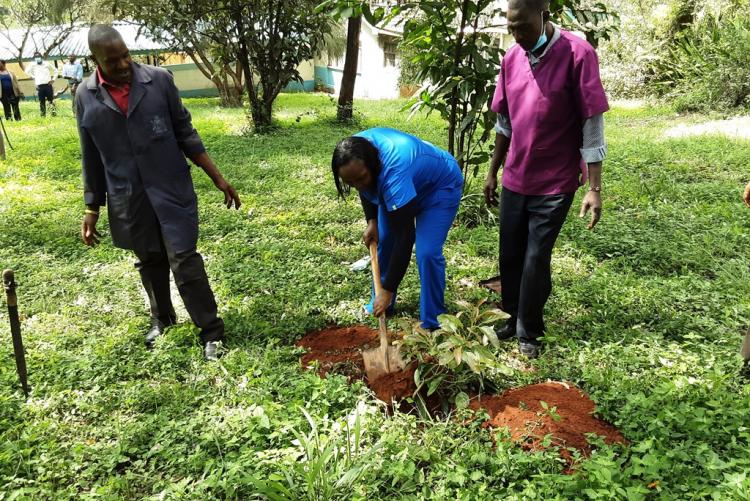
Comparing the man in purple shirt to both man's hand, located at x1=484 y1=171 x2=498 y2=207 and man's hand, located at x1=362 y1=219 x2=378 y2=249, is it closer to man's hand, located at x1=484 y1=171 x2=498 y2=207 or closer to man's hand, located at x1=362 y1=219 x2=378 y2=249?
man's hand, located at x1=484 y1=171 x2=498 y2=207

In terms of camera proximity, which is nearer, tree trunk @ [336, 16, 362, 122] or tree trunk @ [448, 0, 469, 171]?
tree trunk @ [448, 0, 469, 171]

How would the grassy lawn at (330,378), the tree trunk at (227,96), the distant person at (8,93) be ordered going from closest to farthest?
the grassy lawn at (330,378)
the distant person at (8,93)
the tree trunk at (227,96)


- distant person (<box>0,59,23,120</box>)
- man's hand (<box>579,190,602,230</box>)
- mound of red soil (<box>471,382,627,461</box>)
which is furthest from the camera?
distant person (<box>0,59,23,120</box>)

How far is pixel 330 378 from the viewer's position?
2859 millimetres

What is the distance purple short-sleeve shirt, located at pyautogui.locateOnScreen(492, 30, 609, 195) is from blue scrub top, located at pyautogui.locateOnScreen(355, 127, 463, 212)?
0.39 meters

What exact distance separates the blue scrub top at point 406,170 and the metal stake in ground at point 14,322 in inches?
74.3

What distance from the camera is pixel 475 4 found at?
4602 mm

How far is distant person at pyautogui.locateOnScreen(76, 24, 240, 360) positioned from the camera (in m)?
2.86

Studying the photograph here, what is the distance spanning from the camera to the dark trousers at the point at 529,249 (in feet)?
9.68

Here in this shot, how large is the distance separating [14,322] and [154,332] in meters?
0.90

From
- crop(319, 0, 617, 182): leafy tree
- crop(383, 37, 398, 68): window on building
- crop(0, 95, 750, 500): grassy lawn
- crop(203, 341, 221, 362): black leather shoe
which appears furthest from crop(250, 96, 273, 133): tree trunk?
crop(383, 37, 398, 68): window on building

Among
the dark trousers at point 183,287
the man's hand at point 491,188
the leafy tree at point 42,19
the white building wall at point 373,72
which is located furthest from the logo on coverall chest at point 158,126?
the leafy tree at point 42,19

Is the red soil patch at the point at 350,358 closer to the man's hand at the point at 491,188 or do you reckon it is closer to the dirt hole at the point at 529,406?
the dirt hole at the point at 529,406

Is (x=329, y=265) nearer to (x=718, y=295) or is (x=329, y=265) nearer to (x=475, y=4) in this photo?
(x=475, y=4)
